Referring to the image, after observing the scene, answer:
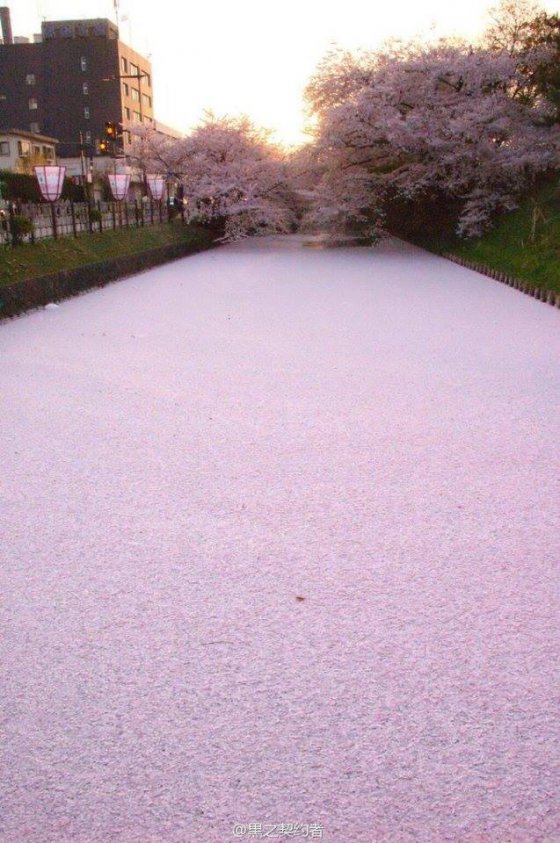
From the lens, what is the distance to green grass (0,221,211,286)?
12016 mm

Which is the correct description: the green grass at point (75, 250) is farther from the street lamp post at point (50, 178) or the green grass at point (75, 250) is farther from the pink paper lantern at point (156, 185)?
the pink paper lantern at point (156, 185)

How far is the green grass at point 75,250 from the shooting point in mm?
12016

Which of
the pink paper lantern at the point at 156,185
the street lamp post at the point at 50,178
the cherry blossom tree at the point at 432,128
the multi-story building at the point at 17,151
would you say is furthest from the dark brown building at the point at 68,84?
the street lamp post at the point at 50,178

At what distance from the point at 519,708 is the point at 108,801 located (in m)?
1.31

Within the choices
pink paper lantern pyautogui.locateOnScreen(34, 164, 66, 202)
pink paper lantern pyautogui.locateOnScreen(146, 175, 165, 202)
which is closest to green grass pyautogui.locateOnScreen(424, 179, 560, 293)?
pink paper lantern pyautogui.locateOnScreen(34, 164, 66, 202)

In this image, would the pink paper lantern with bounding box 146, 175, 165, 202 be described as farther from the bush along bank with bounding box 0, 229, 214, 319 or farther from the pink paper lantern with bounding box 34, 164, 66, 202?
the pink paper lantern with bounding box 34, 164, 66, 202

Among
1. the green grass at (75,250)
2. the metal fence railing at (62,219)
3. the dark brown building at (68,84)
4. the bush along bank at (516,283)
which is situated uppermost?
the dark brown building at (68,84)

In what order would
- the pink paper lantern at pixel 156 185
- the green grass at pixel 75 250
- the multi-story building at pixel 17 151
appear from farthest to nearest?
the multi-story building at pixel 17 151
the pink paper lantern at pixel 156 185
the green grass at pixel 75 250

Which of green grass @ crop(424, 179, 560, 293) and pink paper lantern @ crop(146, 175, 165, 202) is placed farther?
pink paper lantern @ crop(146, 175, 165, 202)

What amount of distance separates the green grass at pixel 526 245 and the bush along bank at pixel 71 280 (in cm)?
852

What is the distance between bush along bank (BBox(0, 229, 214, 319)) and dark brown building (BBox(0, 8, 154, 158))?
41819 millimetres

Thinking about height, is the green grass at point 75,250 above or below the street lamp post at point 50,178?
below

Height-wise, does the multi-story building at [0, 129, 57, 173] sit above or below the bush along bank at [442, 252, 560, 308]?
above

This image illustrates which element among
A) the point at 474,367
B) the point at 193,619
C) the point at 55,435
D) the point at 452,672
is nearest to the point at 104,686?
the point at 193,619
